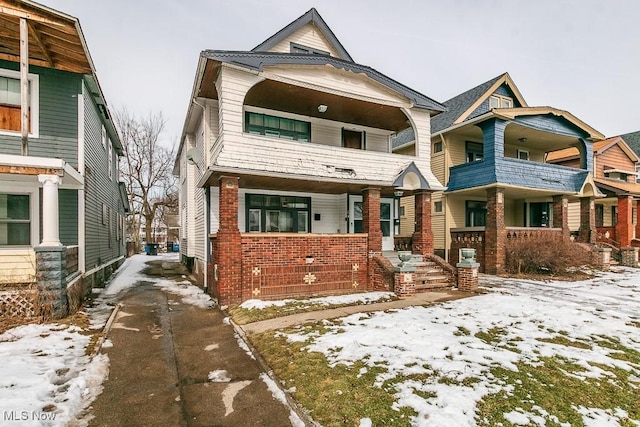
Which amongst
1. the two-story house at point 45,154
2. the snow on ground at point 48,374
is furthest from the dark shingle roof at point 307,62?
the snow on ground at point 48,374

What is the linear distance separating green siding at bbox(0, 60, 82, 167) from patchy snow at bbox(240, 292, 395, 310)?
22.3ft

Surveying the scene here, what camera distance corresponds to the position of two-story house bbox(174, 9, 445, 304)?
9.37 meters

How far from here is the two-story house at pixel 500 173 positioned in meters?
15.4

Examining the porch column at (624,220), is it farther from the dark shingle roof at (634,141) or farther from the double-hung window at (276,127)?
the double-hung window at (276,127)

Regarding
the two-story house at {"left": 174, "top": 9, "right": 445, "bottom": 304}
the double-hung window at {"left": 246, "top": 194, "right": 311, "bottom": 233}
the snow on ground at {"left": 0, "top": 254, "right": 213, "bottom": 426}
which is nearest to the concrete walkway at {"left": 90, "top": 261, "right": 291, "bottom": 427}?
the snow on ground at {"left": 0, "top": 254, "right": 213, "bottom": 426}

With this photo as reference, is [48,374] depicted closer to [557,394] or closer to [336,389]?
[336,389]

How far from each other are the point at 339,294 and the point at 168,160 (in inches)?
1321

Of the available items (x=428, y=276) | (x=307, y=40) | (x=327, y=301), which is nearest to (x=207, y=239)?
(x=327, y=301)

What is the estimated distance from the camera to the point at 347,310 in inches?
320

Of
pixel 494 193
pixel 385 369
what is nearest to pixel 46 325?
pixel 385 369

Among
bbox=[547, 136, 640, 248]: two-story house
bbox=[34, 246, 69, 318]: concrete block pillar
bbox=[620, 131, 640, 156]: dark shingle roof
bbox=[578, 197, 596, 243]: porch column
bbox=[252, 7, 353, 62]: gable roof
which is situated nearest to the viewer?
bbox=[34, 246, 69, 318]: concrete block pillar

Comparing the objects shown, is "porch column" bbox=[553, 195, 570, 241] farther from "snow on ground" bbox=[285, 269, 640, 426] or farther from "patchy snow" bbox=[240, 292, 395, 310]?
"patchy snow" bbox=[240, 292, 395, 310]

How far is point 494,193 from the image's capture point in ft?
50.9

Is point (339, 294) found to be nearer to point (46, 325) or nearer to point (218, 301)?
point (218, 301)
